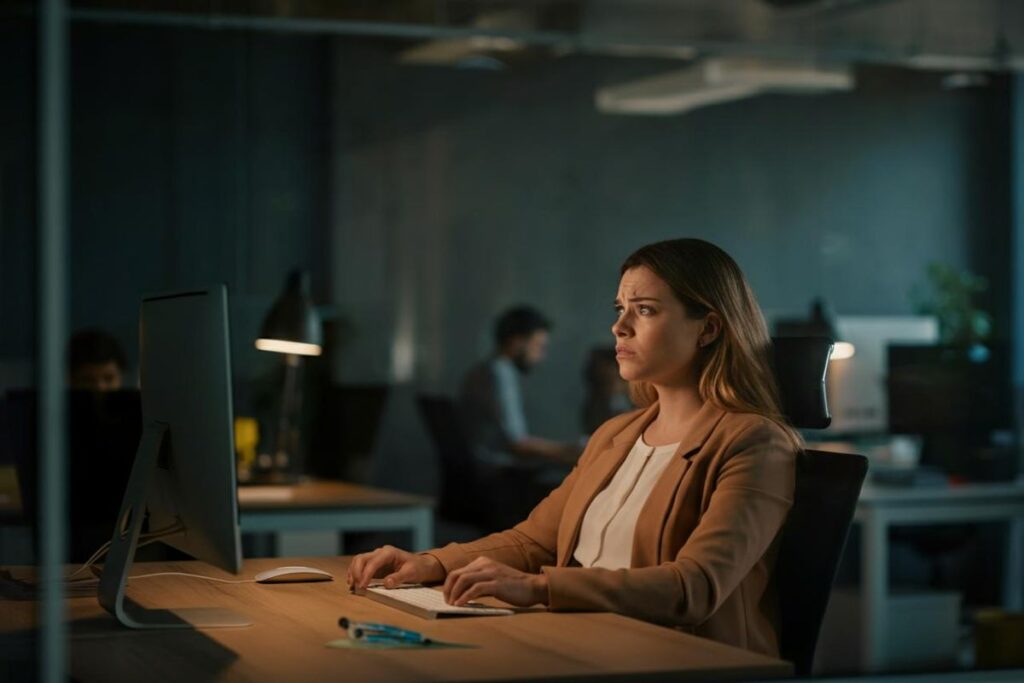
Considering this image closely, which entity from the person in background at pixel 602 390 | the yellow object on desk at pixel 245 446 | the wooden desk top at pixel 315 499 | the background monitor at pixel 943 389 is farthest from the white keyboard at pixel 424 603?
the person in background at pixel 602 390

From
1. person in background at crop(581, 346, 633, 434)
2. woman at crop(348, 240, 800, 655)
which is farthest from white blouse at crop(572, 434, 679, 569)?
person in background at crop(581, 346, 633, 434)

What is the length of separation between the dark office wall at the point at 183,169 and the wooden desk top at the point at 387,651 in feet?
13.2

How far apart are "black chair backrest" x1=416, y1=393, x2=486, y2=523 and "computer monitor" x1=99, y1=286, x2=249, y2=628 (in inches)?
163

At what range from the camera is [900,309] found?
727 cm

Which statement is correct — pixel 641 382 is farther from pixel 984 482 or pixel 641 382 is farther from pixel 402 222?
pixel 402 222

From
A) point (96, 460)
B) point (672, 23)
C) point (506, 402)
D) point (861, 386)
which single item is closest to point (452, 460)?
point (506, 402)

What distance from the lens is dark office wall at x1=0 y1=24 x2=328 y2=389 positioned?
244 inches

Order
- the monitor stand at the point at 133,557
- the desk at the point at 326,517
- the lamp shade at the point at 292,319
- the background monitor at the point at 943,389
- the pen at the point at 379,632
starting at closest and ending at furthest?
the pen at the point at 379,632, the monitor stand at the point at 133,557, the desk at the point at 326,517, the lamp shade at the point at 292,319, the background monitor at the point at 943,389

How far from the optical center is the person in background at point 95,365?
4.18 m

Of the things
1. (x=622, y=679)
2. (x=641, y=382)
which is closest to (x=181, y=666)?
(x=622, y=679)

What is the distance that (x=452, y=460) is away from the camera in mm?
6621

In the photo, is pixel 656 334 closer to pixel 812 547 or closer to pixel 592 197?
pixel 812 547

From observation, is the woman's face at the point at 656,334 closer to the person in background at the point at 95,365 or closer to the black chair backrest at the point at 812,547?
the black chair backrest at the point at 812,547

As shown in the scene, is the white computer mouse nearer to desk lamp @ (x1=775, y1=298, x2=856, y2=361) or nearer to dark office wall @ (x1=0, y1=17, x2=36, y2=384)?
dark office wall @ (x1=0, y1=17, x2=36, y2=384)
